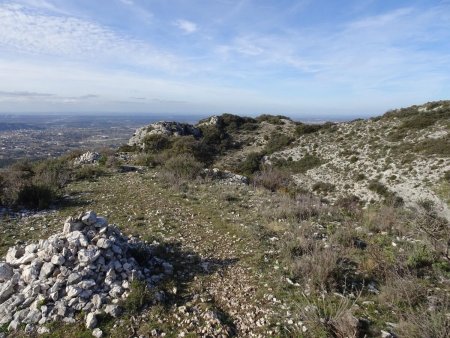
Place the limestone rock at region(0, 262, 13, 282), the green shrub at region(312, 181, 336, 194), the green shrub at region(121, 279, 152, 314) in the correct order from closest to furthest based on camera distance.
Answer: the green shrub at region(121, 279, 152, 314), the limestone rock at region(0, 262, 13, 282), the green shrub at region(312, 181, 336, 194)

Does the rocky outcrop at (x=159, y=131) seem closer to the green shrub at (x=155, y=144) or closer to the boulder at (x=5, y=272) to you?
the green shrub at (x=155, y=144)

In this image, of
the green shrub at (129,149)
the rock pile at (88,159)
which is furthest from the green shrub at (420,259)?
the green shrub at (129,149)

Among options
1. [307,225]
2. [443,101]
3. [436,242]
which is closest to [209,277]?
[307,225]

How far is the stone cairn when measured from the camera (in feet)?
16.8

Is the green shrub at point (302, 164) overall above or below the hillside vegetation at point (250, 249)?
below

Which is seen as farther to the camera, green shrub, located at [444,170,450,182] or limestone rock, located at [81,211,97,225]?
green shrub, located at [444,170,450,182]

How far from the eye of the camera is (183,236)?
8641mm

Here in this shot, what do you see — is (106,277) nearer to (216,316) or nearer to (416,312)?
(216,316)

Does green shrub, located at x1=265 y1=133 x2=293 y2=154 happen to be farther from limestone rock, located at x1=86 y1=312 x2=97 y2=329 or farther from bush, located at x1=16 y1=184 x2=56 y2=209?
limestone rock, located at x1=86 y1=312 x2=97 y2=329

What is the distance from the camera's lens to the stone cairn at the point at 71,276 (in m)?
5.11

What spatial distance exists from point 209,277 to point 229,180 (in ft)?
33.4

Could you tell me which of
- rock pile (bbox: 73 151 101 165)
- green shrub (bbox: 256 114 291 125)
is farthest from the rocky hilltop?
rock pile (bbox: 73 151 101 165)

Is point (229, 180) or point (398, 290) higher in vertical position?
point (398, 290)

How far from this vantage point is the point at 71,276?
18.2ft
